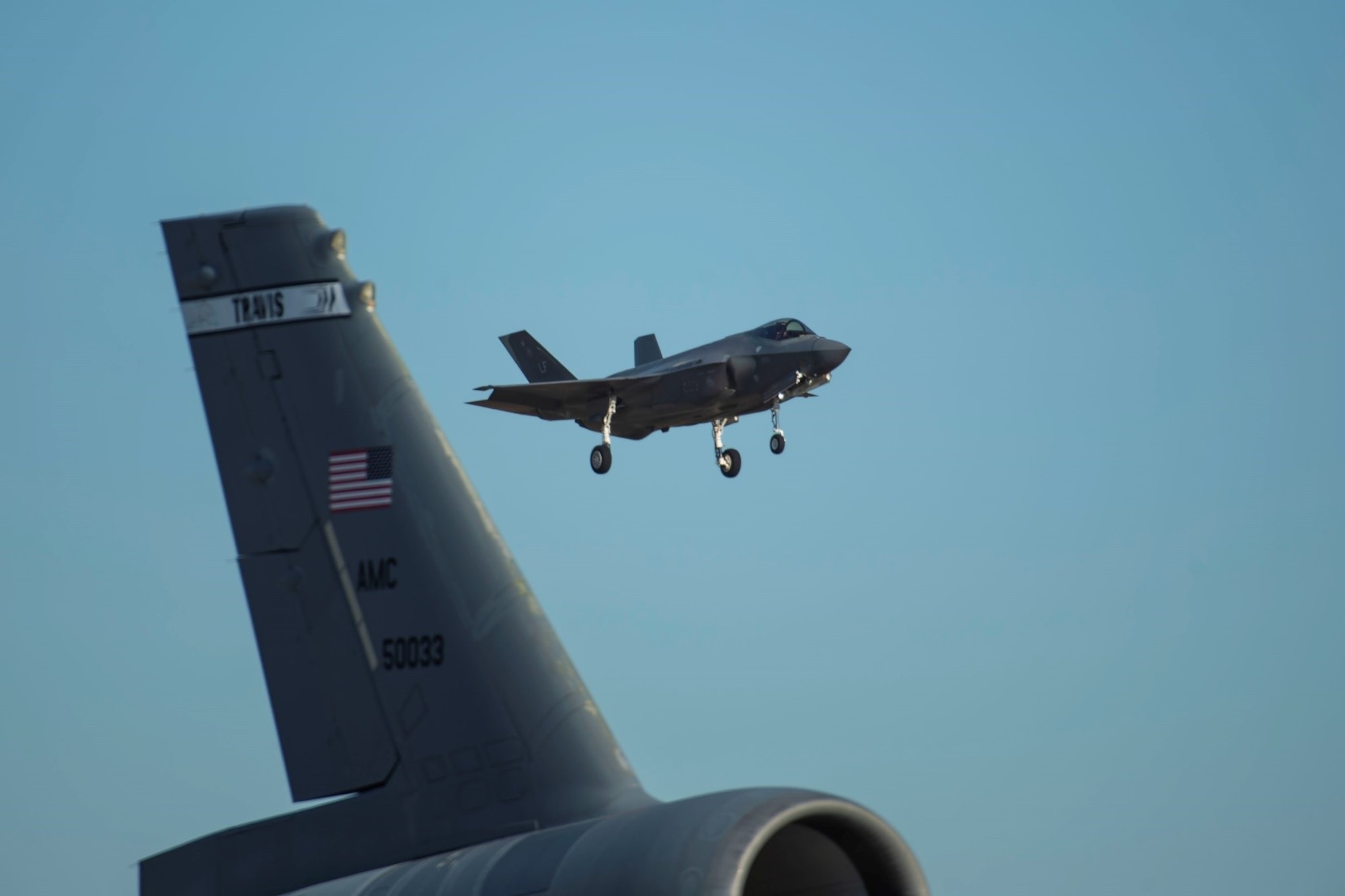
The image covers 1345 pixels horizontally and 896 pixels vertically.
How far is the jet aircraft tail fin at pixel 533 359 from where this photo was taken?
131 feet

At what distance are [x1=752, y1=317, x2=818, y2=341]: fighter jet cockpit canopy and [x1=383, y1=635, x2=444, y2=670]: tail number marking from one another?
89.3 ft

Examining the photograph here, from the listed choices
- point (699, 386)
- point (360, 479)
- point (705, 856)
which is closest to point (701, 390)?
point (699, 386)

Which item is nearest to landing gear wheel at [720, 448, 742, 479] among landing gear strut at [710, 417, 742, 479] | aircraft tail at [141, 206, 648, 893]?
landing gear strut at [710, 417, 742, 479]

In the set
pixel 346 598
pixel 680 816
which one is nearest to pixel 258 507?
pixel 346 598

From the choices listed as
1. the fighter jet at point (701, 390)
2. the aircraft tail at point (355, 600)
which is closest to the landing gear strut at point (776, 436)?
the fighter jet at point (701, 390)

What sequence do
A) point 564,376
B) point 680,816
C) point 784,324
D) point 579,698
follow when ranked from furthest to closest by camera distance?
point 564,376, point 784,324, point 579,698, point 680,816

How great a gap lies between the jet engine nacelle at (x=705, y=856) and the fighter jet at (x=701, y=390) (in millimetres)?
27641

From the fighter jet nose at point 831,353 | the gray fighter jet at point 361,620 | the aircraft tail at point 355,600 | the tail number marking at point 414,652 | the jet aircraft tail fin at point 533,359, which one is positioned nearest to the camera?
the gray fighter jet at point 361,620

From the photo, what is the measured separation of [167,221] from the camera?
7.80 meters

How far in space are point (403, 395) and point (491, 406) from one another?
27.8 meters

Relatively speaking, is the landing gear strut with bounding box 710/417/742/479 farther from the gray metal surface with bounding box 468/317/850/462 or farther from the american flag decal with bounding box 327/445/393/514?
the american flag decal with bounding box 327/445/393/514

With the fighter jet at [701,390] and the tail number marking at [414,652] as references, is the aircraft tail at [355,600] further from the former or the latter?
the fighter jet at [701,390]

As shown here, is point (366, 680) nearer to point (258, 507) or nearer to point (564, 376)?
point (258, 507)

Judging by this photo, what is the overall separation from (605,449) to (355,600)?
90.3ft
